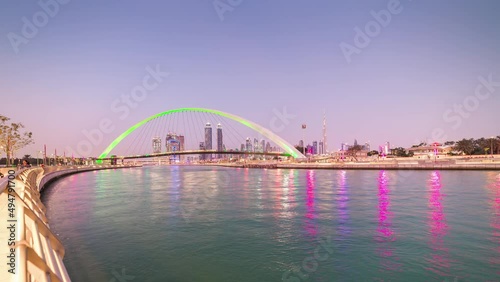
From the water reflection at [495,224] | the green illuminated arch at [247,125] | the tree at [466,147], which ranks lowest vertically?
the water reflection at [495,224]

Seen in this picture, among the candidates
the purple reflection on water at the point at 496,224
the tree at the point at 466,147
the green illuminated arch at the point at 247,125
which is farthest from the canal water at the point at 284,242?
the tree at the point at 466,147

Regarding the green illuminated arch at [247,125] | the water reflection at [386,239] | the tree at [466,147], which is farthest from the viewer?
the tree at [466,147]

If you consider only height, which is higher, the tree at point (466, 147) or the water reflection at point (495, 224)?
the tree at point (466, 147)

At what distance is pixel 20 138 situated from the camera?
5931 centimetres

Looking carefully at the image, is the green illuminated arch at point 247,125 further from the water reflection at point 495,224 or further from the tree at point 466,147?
the water reflection at point 495,224

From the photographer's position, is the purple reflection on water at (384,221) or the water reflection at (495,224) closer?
the water reflection at (495,224)

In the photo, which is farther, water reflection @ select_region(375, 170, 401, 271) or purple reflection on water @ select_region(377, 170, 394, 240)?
purple reflection on water @ select_region(377, 170, 394, 240)

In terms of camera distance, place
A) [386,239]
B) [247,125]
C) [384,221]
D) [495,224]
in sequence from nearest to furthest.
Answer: [386,239] < [495,224] < [384,221] < [247,125]

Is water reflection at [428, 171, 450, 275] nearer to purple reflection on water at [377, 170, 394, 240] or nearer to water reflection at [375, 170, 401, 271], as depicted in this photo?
water reflection at [375, 170, 401, 271]

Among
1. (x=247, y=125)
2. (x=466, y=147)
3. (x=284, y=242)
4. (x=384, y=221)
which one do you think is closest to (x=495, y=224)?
(x=384, y=221)

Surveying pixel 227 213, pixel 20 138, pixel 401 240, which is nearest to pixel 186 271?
pixel 401 240

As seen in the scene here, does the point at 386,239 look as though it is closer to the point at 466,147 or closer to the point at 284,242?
the point at 284,242

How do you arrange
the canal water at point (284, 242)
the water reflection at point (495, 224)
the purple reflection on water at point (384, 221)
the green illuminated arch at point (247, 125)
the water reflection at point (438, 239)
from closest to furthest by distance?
the canal water at point (284, 242) < the water reflection at point (438, 239) < the water reflection at point (495, 224) < the purple reflection on water at point (384, 221) < the green illuminated arch at point (247, 125)

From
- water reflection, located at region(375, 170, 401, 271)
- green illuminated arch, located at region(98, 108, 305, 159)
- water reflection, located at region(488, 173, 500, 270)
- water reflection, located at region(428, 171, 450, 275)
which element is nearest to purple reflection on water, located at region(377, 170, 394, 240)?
water reflection, located at region(375, 170, 401, 271)
